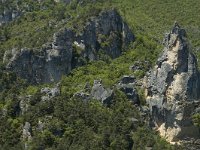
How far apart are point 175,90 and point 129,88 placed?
22.7 feet

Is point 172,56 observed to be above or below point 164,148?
above

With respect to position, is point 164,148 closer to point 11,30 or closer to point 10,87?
point 10,87

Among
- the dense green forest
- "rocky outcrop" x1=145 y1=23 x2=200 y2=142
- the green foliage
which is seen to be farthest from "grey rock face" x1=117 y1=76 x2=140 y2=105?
the green foliage

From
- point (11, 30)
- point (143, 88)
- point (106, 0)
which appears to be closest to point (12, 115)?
point (143, 88)

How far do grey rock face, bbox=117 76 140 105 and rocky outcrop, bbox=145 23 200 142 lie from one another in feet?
5.12

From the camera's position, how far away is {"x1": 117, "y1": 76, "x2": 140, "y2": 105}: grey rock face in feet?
290

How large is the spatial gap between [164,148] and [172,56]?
1121 centimetres

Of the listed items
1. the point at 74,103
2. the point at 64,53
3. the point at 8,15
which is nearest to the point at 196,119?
the point at 74,103

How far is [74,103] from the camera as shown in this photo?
88938mm

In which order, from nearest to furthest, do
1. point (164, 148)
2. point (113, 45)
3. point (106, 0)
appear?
point (164, 148) < point (113, 45) < point (106, 0)

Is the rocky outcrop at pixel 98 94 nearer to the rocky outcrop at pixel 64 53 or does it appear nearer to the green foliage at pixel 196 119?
the rocky outcrop at pixel 64 53

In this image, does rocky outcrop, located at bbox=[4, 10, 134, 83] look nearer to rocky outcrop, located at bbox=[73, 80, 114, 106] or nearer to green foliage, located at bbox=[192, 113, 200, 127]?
rocky outcrop, located at bbox=[73, 80, 114, 106]

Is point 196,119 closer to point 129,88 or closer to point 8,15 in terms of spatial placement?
point 129,88

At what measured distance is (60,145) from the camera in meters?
83.5
